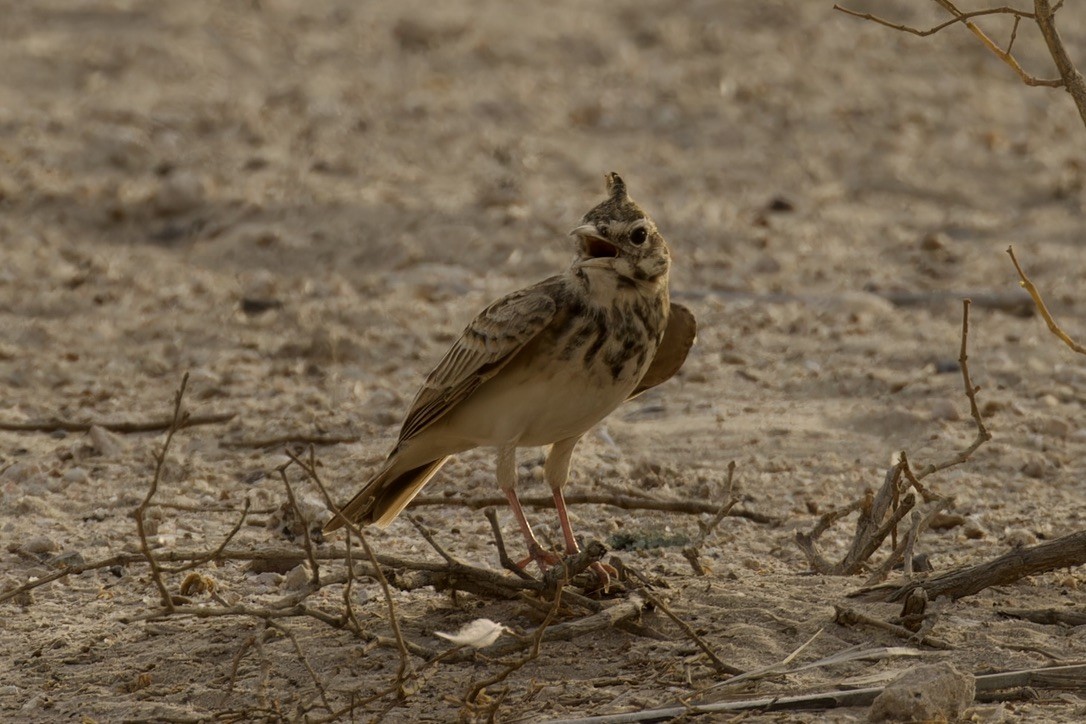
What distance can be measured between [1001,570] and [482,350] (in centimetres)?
172

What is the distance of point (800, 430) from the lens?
718 cm

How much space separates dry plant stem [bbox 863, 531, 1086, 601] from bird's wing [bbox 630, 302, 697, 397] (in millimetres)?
1163

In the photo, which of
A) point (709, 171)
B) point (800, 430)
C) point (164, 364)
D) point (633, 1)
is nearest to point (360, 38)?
point (633, 1)

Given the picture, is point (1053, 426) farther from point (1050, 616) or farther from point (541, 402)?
point (541, 402)

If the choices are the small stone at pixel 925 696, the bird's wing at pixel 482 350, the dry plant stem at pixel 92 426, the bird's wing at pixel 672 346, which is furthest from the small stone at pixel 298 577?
the small stone at pixel 925 696

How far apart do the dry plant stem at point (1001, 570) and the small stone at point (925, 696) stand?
685 millimetres

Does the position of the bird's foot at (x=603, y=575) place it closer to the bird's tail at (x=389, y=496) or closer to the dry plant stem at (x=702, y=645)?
the dry plant stem at (x=702, y=645)

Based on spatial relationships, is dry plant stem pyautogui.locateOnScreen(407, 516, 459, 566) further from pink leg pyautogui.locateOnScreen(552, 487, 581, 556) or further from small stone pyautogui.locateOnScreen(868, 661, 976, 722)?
small stone pyautogui.locateOnScreen(868, 661, 976, 722)

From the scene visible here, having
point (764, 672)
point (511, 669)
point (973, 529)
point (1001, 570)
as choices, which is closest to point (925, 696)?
point (764, 672)

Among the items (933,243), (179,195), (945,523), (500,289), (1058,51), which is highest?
(1058,51)

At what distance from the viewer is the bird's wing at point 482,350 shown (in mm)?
5105

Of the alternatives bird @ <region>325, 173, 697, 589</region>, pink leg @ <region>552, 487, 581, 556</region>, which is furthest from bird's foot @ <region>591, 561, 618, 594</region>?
pink leg @ <region>552, 487, 581, 556</region>

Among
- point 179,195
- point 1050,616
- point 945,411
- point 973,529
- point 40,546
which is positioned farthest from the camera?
point 179,195

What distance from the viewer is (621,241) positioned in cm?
512
